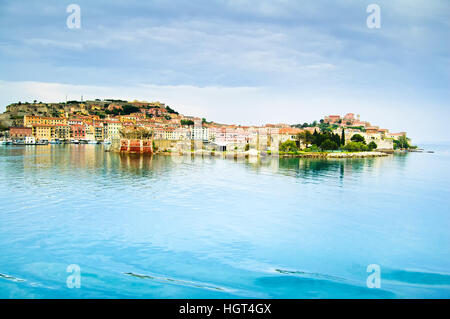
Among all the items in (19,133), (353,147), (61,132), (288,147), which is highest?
(61,132)

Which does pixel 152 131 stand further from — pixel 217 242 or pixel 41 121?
pixel 217 242

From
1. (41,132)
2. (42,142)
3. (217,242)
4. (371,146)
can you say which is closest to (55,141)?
(42,142)

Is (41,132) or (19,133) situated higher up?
(41,132)

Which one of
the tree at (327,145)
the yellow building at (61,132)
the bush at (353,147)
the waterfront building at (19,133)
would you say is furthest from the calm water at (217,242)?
the yellow building at (61,132)

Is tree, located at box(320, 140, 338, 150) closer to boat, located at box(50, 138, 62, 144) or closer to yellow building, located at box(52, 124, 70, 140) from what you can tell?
boat, located at box(50, 138, 62, 144)

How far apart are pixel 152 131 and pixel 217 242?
39.9 m

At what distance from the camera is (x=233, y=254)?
232 inches

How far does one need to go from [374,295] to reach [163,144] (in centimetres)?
3404

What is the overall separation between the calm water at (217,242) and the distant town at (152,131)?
80.4ft

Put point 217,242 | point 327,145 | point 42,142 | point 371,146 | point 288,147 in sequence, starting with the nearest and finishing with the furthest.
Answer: point 217,242 → point 288,147 → point 327,145 → point 371,146 → point 42,142

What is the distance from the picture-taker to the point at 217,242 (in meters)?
6.52

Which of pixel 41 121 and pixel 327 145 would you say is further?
pixel 41 121
